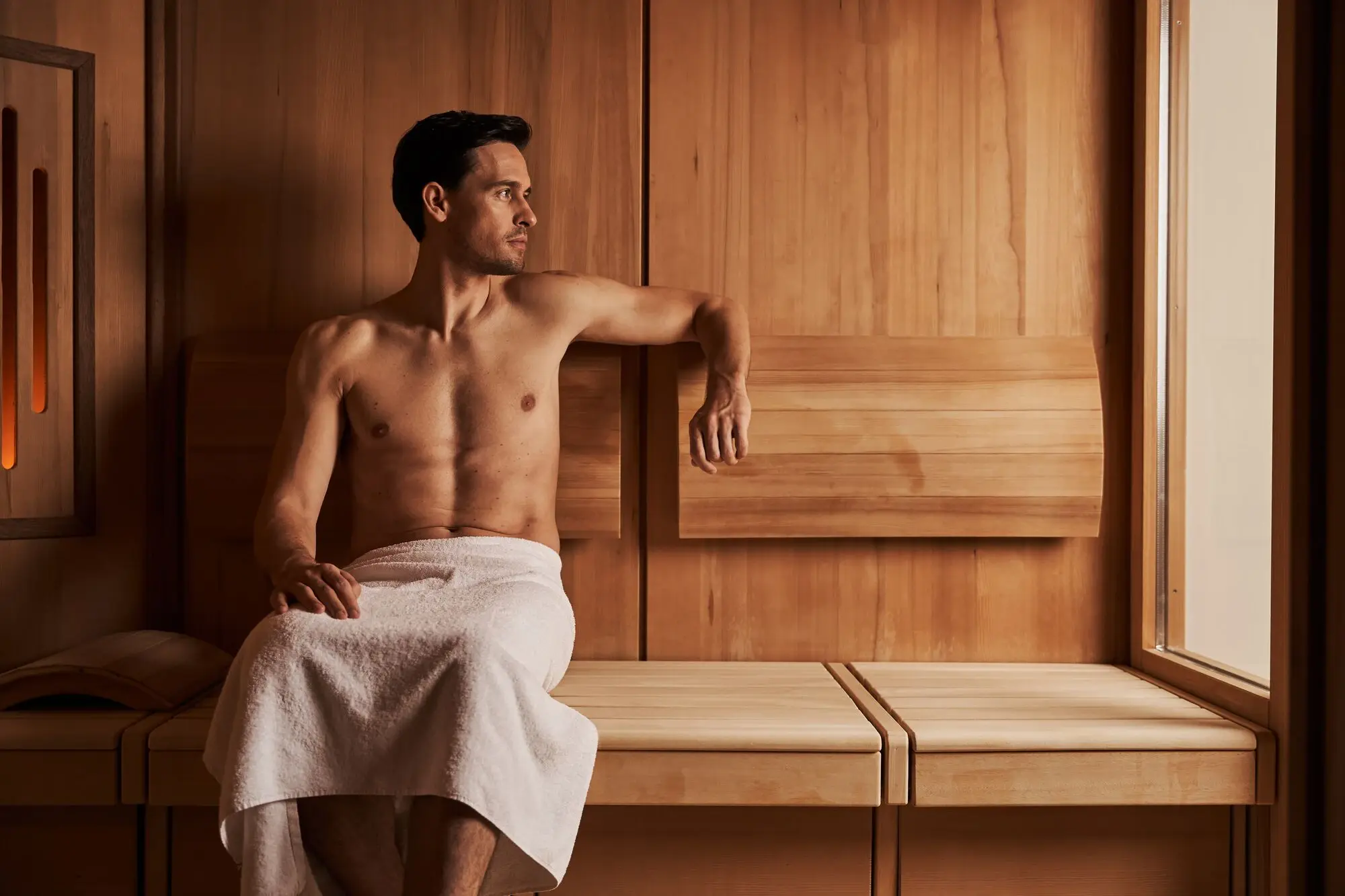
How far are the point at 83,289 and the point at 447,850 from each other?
63.8 inches

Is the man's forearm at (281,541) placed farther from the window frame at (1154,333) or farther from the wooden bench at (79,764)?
the window frame at (1154,333)

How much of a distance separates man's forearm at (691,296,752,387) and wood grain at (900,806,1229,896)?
94 centimetres

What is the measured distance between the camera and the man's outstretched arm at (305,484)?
179 centimetres

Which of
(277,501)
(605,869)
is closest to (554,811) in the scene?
(605,869)

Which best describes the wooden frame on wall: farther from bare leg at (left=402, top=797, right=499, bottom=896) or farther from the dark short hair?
bare leg at (left=402, top=797, right=499, bottom=896)

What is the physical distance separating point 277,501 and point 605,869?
0.94 metres

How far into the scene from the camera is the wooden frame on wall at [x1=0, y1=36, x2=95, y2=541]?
2408 mm

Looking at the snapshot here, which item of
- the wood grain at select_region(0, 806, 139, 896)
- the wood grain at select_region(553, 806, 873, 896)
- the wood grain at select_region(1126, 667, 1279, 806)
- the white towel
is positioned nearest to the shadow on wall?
the white towel

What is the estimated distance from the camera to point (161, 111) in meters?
2.47

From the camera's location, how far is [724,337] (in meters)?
2.28

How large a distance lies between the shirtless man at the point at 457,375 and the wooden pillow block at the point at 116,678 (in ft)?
1.39

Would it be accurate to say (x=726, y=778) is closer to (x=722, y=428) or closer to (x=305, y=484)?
(x=722, y=428)

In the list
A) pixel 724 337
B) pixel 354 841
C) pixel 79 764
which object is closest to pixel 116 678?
pixel 79 764

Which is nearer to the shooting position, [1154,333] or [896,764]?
[896,764]
